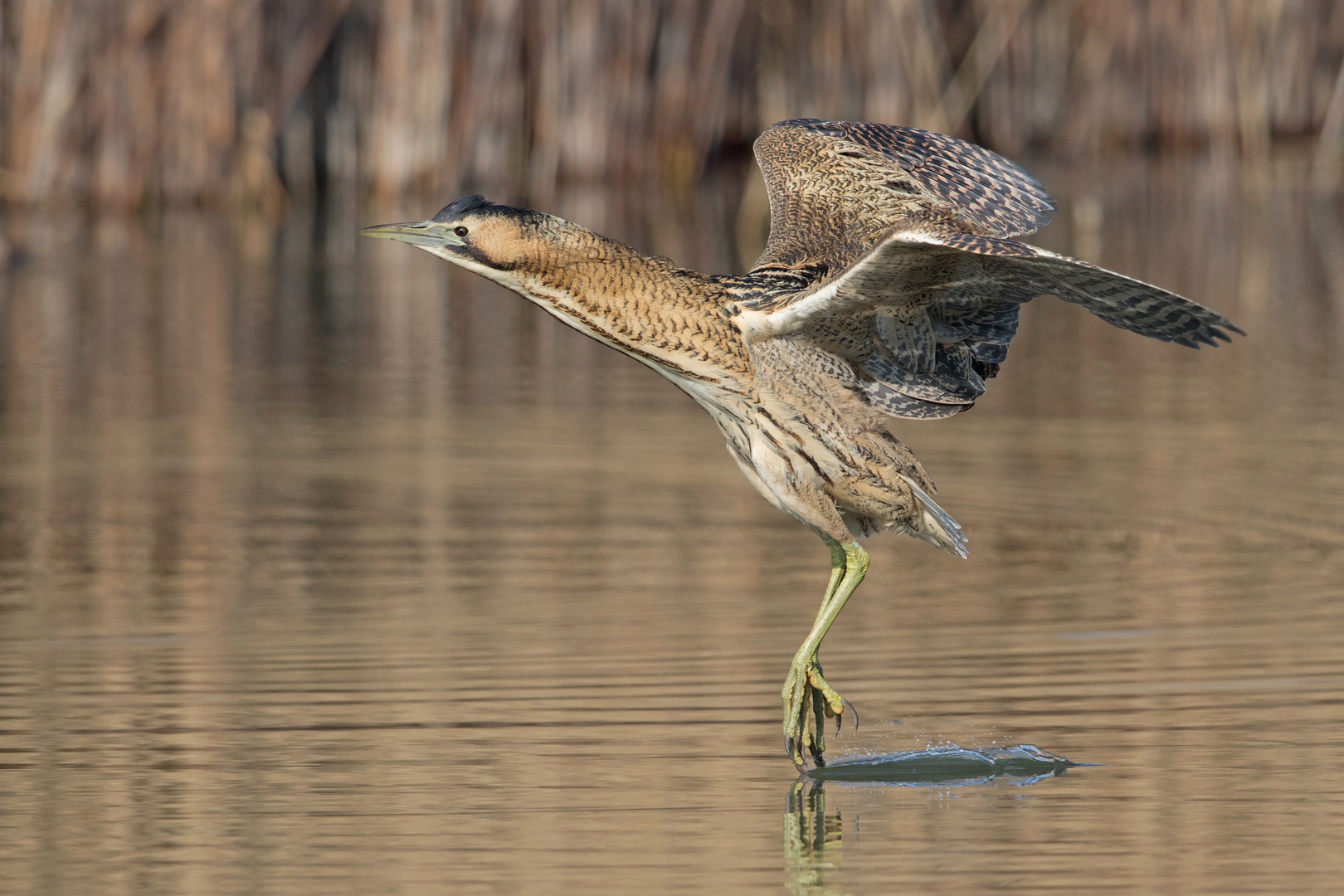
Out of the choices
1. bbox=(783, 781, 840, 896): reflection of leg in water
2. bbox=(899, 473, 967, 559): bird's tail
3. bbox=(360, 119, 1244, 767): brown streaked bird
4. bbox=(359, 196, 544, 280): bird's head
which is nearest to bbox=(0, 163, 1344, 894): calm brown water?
bbox=(783, 781, 840, 896): reflection of leg in water

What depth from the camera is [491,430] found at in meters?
12.0

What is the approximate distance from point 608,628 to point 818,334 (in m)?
1.55

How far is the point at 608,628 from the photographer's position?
7.73 meters

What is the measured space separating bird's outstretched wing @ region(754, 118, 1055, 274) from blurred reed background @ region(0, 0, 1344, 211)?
14.0m

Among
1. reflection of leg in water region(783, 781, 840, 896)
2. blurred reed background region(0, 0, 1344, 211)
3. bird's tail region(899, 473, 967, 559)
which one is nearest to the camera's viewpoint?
reflection of leg in water region(783, 781, 840, 896)

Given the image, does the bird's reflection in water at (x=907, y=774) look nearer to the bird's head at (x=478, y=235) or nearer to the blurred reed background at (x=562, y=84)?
the bird's head at (x=478, y=235)

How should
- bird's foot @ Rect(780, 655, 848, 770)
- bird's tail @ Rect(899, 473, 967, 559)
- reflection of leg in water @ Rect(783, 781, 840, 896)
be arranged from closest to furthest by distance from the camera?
reflection of leg in water @ Rect(783, 781, 840, 896) → bird's foot @ Rect(780, 655, 848, 770) → bird's tail @ Rect(899, 473, 967, 559)

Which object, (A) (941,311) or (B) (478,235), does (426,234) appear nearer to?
(B) (478,235)

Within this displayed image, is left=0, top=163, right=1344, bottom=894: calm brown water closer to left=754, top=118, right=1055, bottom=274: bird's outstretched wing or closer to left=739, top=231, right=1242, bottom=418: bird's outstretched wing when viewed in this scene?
left=739, top=231, right=1242, bottom=418: bird's outstretched wing

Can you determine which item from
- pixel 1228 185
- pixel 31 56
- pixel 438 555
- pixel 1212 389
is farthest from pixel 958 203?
pixel 1228 185

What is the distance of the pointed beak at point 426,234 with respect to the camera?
6336mm

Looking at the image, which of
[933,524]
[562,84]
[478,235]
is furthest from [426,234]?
[562,84]

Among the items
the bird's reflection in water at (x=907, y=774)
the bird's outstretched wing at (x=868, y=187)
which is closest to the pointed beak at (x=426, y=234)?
the bird's outstretched wing at (x=868, y=187)

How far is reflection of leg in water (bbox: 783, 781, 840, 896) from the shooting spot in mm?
5066
